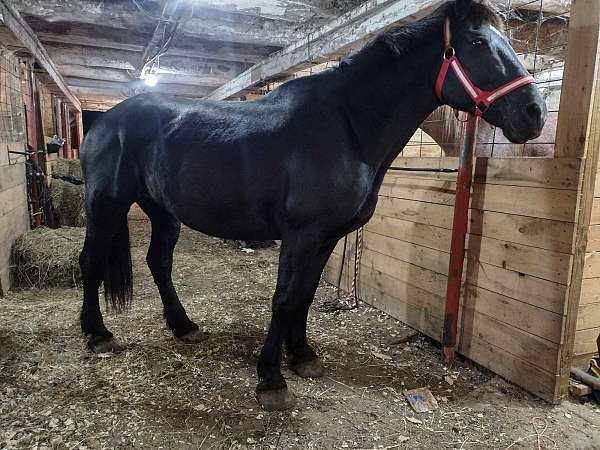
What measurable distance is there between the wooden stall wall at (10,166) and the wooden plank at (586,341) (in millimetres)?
3660

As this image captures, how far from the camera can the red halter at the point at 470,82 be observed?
4.61ft

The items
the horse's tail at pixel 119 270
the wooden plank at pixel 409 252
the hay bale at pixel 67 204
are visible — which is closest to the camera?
the horse's tail at pixel 119 270

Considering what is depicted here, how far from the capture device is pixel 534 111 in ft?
4.57

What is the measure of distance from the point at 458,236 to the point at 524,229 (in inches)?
13.0

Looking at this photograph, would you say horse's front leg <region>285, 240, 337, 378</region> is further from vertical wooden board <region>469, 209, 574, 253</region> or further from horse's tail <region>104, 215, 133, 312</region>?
horse's tail <region>104, 215, 133, 312</region>

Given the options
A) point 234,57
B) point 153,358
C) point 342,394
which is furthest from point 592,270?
point 234,57

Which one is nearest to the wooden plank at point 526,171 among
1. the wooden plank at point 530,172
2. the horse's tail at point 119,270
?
the wooden plank at point 530,172

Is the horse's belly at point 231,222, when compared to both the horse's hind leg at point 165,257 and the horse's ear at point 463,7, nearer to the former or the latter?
the horse's hind leg at point 165,257

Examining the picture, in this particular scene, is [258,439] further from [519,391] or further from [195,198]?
[519,391]

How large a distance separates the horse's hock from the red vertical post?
64 millimetres

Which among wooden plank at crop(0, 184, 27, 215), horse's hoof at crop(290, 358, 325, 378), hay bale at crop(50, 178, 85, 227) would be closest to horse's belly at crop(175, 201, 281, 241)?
horse's hoof at crop(290, 358, 325, 378)

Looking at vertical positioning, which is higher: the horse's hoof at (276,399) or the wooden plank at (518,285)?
the wooden plank at (518,285)

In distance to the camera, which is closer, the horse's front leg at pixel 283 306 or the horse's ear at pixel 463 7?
the horse's ear at pixel 463 7

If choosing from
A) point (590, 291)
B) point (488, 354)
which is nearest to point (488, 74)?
point (590, 291)
